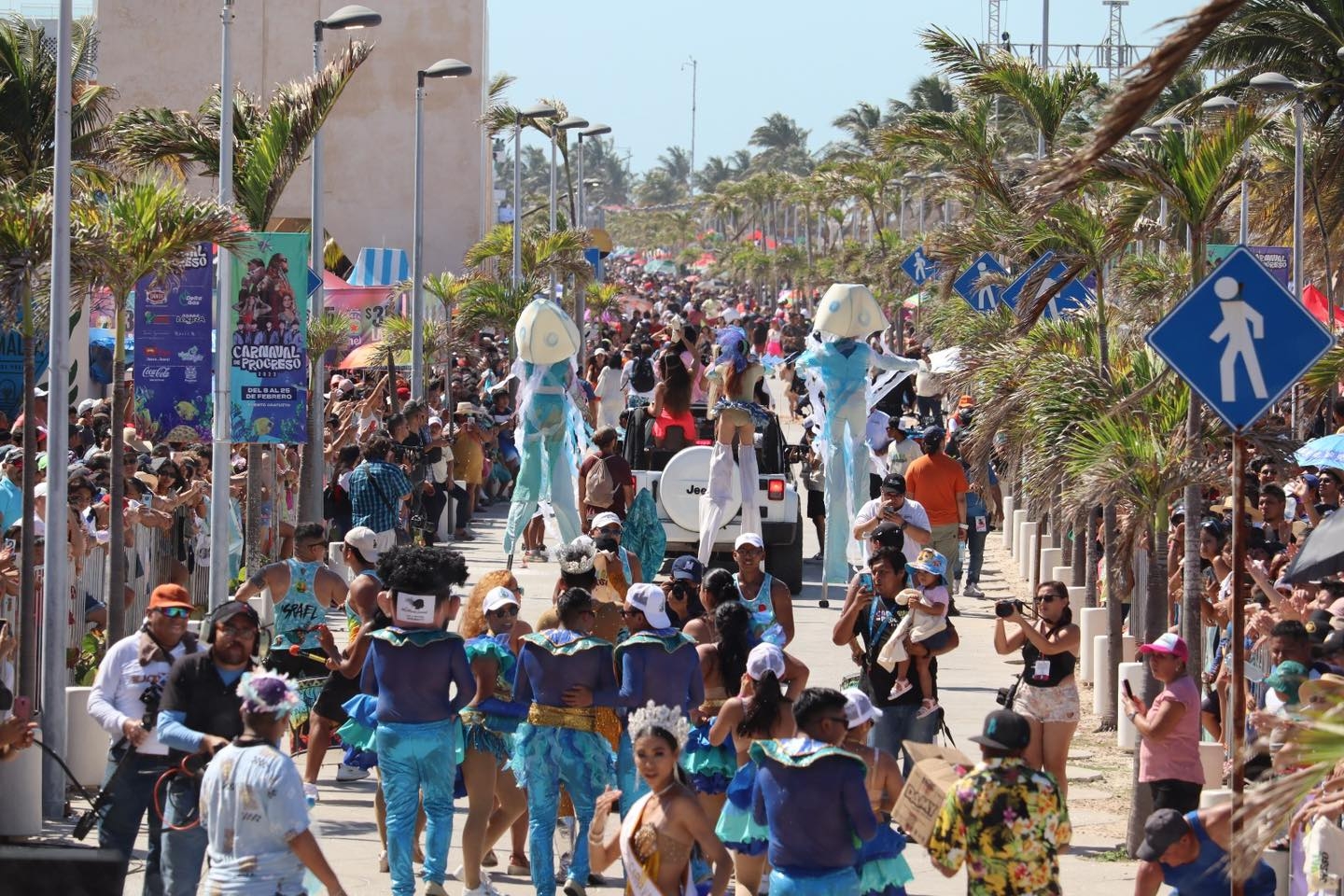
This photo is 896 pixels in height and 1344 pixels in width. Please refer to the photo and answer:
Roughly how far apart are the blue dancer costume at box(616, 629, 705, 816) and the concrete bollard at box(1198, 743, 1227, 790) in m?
2.95

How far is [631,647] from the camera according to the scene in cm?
920

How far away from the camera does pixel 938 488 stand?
16.8 meters

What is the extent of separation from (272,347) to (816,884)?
30.5 ft

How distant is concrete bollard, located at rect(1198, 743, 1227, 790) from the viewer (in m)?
10.5

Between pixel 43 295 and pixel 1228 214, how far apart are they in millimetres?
28200

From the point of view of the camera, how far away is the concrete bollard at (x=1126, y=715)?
12266mm

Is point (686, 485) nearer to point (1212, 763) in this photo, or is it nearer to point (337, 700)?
point (337, 700)

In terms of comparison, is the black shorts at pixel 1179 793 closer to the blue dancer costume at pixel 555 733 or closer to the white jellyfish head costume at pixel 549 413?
the blue dancer costume at pixel 555 733

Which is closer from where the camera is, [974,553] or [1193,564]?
[1193,564]

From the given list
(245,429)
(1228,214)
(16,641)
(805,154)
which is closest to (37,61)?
(245,429)

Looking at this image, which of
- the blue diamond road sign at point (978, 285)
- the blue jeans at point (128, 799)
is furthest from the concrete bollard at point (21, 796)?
the blue diamond road sign at point (978, 285)

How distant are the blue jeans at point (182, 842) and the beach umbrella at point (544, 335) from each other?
1052 centimetres

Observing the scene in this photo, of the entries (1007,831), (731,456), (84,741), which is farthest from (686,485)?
(1007,831)

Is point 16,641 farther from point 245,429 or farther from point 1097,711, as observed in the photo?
point 1097,711
